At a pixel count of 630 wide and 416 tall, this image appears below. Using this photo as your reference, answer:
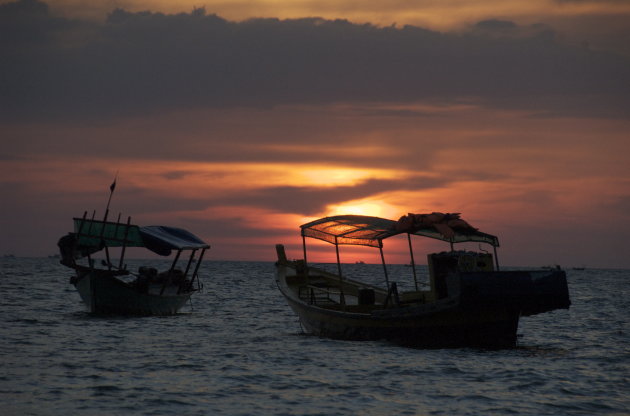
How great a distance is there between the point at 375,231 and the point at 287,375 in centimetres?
766

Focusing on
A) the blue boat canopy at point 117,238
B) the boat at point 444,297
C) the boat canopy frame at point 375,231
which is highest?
the blue boat canopy at point 117,238

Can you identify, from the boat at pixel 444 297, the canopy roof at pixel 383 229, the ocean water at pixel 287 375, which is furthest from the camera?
the canopy roof at pixel 383 229

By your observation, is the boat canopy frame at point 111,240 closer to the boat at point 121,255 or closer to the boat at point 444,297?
the boat at point 121,255

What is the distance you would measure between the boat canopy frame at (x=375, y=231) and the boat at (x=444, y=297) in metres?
0.03

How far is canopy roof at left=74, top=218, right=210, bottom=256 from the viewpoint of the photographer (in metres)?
35.7

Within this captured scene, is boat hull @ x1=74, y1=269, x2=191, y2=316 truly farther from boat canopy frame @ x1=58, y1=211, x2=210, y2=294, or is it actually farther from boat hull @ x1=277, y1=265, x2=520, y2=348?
boat hull @ x1=277, y1=265, x2=520, y2=348

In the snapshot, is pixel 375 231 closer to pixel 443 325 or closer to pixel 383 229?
pixel 383 229

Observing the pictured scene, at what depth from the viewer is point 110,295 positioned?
37.4m

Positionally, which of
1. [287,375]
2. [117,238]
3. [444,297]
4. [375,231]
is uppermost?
[117,238]

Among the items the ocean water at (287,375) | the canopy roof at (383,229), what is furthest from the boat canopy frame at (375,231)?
the ocean water at (287,375)

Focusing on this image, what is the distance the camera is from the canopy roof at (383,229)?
25.5 m

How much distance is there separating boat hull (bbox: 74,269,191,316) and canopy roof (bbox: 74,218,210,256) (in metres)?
1.42

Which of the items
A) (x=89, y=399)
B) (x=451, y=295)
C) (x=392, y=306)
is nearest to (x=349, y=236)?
(x=392, y=306)

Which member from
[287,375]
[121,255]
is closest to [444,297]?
[287,375]
